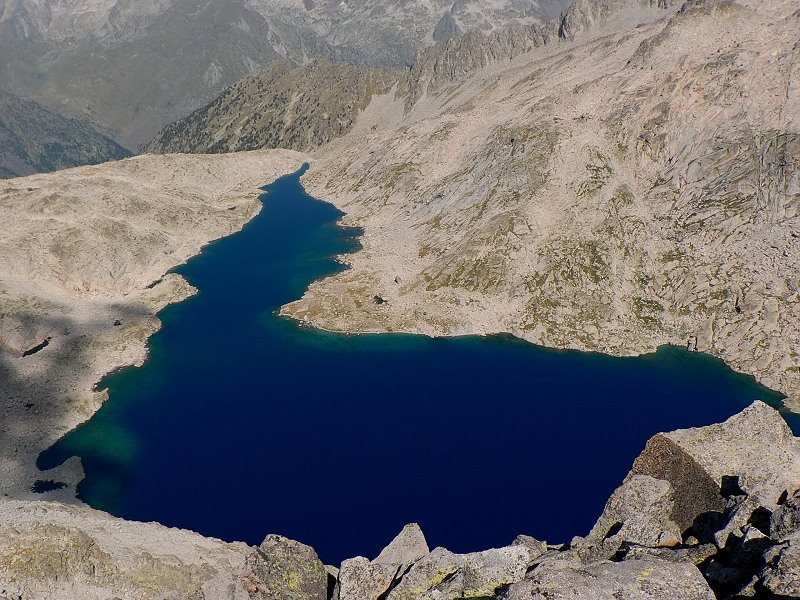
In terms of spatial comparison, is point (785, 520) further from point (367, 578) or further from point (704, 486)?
point (367, 578)

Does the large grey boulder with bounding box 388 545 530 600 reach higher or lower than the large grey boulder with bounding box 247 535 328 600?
higher

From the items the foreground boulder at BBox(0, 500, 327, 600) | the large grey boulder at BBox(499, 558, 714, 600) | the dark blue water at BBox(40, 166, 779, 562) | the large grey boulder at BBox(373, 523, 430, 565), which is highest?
the large grey boulder at BBox(499, 558, 714, 600)

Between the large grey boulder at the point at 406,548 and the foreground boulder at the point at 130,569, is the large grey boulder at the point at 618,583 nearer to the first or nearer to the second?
the large grey boulder at the point at 406,548

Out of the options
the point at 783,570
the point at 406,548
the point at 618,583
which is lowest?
the point at 406,548

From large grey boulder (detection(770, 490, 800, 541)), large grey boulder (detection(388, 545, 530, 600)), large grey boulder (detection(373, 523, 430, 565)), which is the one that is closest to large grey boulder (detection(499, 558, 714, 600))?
large grey boulder (detection(388, 545, 530, 600))

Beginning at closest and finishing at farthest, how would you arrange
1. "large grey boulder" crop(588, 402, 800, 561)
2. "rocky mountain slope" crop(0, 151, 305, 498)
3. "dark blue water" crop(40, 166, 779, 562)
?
"large grey boulder" crop(588, 402, 800, 561) → "dark blue water" crop(40, 166, 779, 562) → "rocky mountain slope" crop(0, 151, 305, 498)

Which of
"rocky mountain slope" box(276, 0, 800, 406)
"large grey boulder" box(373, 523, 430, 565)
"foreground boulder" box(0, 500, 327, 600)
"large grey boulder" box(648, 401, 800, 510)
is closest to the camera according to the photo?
"large grey boulder" box(648, 401, 800, 510)

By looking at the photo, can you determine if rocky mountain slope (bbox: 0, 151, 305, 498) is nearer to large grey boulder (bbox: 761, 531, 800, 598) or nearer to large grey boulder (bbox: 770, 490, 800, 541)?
large grey boulder (bbox: 770, 490, 800, 541)

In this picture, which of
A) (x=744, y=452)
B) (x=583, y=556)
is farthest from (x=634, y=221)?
(x=583, y=556)
